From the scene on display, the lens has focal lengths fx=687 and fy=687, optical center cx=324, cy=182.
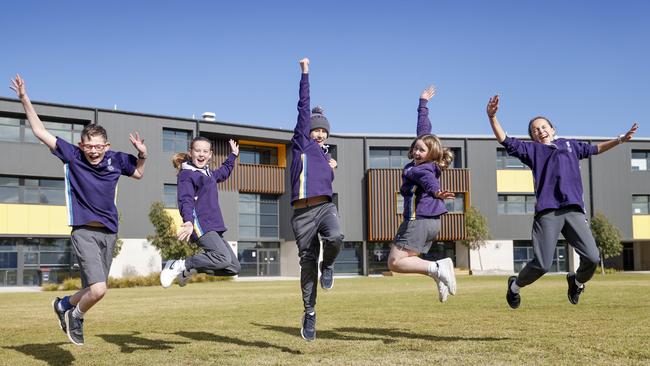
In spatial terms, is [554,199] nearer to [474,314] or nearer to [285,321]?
[474,314]

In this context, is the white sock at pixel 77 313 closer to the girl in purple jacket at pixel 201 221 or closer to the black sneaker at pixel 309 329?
the girl in purple jacket at pixel 201 221

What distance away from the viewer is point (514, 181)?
183 ft

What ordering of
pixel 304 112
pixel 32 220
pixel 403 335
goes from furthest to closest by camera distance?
pixel 32 220 < pixel 403 335 < pixel 304 112

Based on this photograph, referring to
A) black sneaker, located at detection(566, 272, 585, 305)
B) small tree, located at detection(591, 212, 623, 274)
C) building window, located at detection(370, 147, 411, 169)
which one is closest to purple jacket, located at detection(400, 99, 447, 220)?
black sneaker, located at detection(566, 272, 585, 305)

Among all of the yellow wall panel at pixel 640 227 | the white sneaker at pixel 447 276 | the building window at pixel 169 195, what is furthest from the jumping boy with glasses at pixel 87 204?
the yellow wall panel at pixel 640 227

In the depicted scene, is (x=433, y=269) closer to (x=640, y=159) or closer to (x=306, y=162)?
(x=306, y=162)

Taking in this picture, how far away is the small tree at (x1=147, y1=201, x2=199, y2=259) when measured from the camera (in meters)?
40.7

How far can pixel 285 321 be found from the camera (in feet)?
39.1

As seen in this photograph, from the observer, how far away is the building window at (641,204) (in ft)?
188

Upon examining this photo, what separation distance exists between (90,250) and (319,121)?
133 inches

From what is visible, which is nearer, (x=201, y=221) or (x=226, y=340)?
(x=201, y=221)

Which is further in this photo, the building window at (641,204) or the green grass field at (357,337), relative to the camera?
the building window at (641,204)

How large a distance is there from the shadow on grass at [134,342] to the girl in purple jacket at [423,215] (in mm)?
3101

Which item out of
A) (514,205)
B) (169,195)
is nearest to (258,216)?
(169,195)
